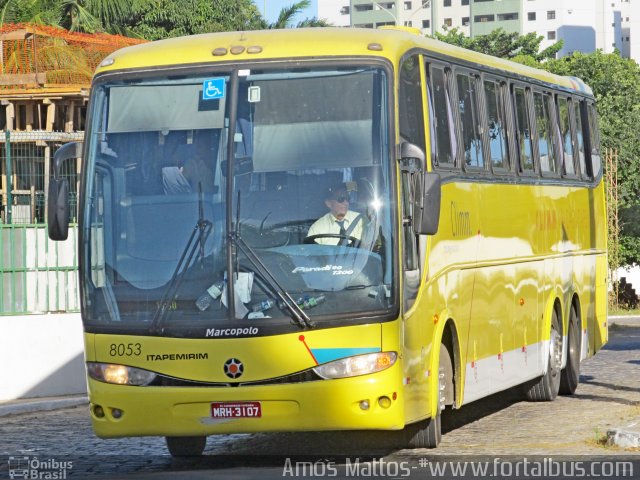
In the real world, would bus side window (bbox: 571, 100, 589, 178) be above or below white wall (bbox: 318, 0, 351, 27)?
below

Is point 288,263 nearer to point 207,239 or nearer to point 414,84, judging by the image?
point 207,239

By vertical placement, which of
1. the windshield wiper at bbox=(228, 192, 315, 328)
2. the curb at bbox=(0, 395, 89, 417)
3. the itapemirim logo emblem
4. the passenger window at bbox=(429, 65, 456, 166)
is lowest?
the curb at bbox=(0, 395, 89, 417)

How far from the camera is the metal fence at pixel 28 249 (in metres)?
20.5

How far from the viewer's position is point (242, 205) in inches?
437

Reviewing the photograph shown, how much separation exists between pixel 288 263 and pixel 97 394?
5.76 feet

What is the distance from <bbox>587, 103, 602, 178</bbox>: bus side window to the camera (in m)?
19.4

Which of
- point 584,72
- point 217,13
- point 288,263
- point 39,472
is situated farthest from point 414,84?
point 584,72

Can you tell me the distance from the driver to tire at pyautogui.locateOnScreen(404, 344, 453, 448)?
1.93 meters

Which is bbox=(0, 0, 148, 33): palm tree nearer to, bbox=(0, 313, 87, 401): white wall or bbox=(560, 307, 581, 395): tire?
bbox=(0, 313, 87, 401): white wall

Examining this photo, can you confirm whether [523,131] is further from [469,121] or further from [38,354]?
[38,354]

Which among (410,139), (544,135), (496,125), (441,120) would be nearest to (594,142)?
(544,135)

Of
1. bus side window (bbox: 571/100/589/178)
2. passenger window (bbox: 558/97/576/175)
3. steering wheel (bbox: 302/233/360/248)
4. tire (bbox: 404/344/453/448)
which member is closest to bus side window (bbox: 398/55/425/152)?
steering wheel (bbox: 302/233/360/248)

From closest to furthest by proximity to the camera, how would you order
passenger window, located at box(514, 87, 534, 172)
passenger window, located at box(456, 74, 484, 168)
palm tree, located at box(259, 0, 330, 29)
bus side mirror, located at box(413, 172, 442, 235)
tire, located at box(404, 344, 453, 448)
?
bus side mirror, located at box(413, 172, 442, 235), tire, located at box(404, 344, 453, 448), passenger window, located at box(456, 74, 484, 168), passenger window, located at box(514, 87, 534, 172), palm tree, located at box(259, 0, 330, 29)

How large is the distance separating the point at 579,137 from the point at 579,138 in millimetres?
21
